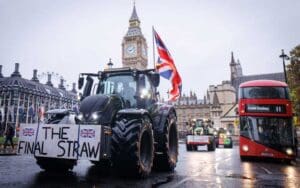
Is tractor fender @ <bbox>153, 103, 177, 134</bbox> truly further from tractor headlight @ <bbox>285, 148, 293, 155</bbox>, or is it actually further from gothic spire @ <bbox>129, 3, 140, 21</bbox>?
gothic spire @ <bbox>129, 3, 140, 21</bbox>

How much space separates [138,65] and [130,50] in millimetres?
8852

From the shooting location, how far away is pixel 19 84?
76875 mm

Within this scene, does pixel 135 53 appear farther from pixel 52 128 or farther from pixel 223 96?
pixel 52 128

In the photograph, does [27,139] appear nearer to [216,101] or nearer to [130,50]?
[216,101]

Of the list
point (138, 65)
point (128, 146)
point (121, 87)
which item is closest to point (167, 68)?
point (121, 87)

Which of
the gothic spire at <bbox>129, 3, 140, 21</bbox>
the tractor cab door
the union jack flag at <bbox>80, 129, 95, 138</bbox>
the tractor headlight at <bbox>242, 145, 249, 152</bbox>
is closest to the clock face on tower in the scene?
the gothic spire at <bbox>129, 3, 140, 21</bbox>

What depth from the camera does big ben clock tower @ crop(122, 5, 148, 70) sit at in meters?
118

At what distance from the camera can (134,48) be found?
120 m

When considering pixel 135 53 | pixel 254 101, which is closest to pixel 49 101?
pixel 135 53

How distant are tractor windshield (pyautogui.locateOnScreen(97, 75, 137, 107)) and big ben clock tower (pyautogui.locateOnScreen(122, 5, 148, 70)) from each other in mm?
108459

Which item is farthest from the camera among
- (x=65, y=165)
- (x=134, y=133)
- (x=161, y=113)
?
(x=161, y=113)

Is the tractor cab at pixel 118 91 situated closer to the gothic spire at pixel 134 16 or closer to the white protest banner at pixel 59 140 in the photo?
the white protest banner at pixel 59 140

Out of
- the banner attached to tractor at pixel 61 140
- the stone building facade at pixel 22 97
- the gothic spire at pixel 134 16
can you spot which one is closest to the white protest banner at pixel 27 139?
the banner attached to tractor at pixel 61 140

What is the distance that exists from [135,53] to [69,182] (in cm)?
11497
